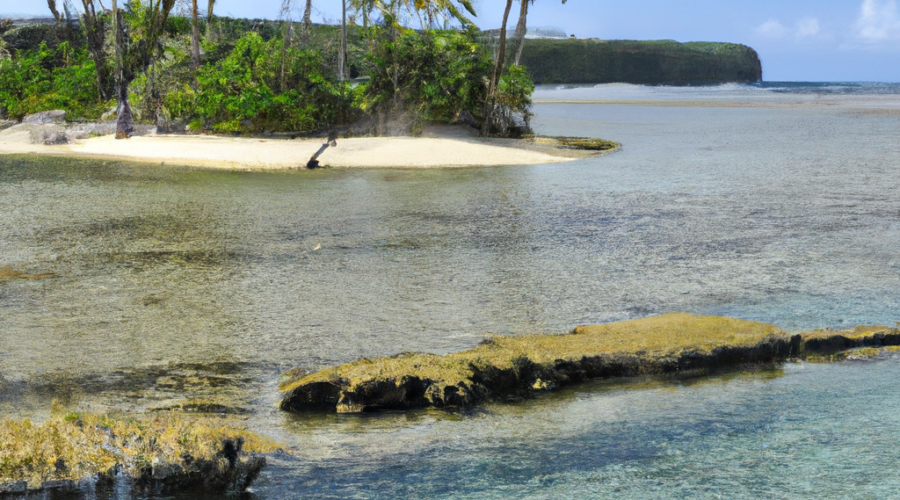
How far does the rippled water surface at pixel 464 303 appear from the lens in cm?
360

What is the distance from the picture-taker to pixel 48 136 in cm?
1969

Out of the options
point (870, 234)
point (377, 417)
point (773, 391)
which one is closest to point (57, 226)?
point (377, 417)

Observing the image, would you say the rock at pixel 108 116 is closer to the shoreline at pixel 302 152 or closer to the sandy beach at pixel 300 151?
the shoreline at pixel 302 152

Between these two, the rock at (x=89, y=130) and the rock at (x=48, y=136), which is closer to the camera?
the rock at (x=48, y=136)

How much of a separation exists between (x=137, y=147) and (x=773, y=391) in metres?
16.2

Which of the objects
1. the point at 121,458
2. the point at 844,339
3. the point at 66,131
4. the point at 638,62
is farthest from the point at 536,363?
the point at 638,62

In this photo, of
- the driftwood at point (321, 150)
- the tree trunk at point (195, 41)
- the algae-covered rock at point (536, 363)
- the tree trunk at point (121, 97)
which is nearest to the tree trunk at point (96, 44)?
the tree trunk at point (121, 97)

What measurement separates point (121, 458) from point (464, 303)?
3221 millimetres

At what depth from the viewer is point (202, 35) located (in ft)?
85.4

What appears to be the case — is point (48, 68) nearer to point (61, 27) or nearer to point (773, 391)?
point (61, 27)

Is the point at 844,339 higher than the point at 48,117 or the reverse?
the reverse

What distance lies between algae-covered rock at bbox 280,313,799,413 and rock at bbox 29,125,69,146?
17523 millimetres

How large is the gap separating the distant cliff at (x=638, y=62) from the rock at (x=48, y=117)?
181ft

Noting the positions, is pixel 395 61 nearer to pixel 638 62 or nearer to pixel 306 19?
pixel 306 19
